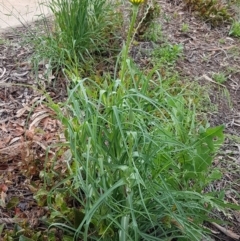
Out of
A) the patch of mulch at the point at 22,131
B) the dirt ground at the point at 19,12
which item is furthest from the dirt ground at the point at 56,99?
the dirt ground at the point at 19,12

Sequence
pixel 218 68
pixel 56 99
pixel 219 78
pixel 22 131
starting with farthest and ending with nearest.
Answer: pixel 218 68
pixel 219 78
pixel 56 99
pixel 22 131

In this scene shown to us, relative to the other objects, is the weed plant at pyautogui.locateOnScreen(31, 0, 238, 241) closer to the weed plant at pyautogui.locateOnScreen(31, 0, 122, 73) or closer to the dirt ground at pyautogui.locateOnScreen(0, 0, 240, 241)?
the dirt ground at pyautogui.locateOnScreen(0, 0, 240, 241)

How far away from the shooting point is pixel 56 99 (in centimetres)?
304

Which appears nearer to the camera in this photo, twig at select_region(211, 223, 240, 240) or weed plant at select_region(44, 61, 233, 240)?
weed plant at select_region(44, 61, 233, 240)

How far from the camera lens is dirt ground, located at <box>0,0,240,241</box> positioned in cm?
244

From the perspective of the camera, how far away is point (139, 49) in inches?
142

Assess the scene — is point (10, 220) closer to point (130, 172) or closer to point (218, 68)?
point (130, 172)

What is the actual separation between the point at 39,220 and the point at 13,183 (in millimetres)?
300

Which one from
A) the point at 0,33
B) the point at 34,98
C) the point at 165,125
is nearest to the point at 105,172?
the point at 165,125

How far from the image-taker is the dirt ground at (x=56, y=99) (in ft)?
7.99

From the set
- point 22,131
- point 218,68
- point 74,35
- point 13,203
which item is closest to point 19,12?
point 74,35

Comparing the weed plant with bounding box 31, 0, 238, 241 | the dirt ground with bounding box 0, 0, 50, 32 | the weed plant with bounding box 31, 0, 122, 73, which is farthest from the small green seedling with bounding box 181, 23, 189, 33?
the weed plant with bounding box 31, 0, 238, 241

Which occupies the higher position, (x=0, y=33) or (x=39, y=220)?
(x=0, y=33)

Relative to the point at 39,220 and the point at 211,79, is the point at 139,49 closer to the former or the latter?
the point at 211,79
